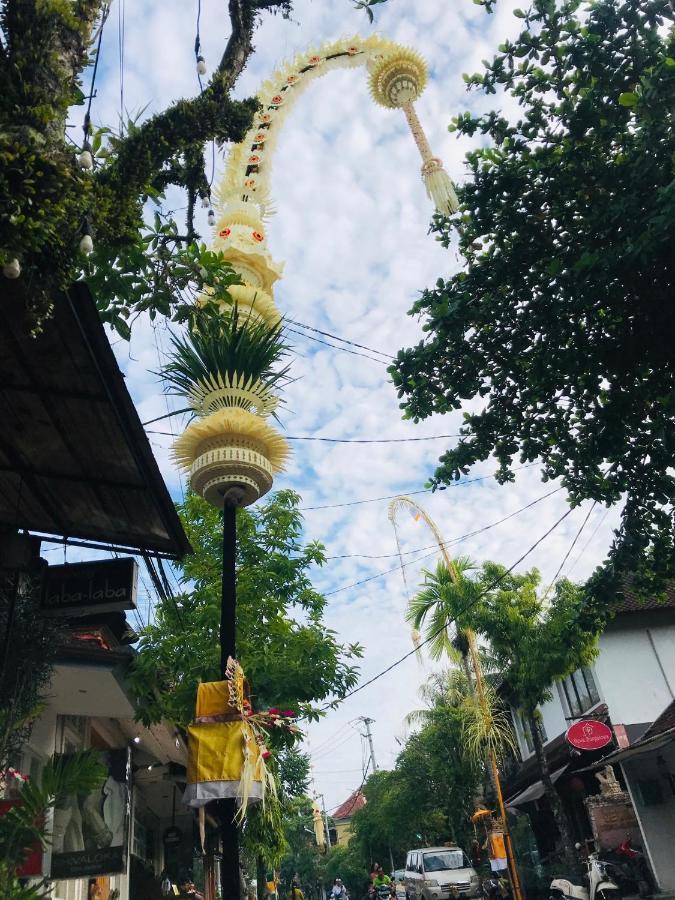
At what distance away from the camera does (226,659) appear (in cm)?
516

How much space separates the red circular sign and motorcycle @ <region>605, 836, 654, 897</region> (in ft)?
7.50

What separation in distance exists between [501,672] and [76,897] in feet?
37.6

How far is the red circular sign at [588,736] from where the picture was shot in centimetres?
1554

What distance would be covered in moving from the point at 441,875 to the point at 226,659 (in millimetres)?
18287

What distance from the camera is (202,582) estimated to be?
38.8 feet

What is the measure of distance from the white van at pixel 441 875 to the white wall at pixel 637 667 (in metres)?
6.36

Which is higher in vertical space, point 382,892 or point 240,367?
point 240,367

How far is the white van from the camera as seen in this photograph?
19000 mm

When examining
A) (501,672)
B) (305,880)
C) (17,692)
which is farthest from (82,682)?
(305,880)

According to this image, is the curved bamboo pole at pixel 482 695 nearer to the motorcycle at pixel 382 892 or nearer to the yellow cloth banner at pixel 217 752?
the motorcycle at pixel 382 892

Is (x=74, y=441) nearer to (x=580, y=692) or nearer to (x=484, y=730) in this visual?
(x=484, y=730)

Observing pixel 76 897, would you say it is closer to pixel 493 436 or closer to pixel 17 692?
pixel 17 692

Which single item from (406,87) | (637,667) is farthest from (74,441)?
(637,667)

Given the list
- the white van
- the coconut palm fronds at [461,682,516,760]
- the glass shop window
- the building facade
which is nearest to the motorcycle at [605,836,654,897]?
the building facade
